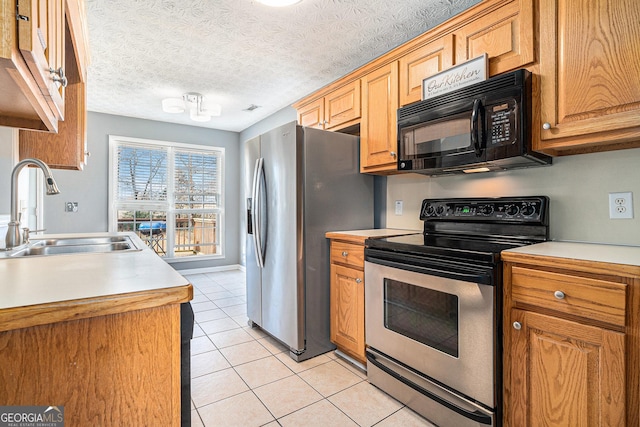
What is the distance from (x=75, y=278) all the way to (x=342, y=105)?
2258 millimetres

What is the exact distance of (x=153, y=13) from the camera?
216 centimetres

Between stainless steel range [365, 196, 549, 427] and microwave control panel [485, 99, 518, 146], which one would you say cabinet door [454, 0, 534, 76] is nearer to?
microwave control panel [485, 99, 518, 146]

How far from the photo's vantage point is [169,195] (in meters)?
4.95

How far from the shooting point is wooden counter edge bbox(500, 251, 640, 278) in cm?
109

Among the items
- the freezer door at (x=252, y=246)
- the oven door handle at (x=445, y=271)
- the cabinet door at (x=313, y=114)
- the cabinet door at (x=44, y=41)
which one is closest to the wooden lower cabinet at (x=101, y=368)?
the cabinet door at (x=44, y=41)

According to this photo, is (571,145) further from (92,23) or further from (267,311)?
(92,23)

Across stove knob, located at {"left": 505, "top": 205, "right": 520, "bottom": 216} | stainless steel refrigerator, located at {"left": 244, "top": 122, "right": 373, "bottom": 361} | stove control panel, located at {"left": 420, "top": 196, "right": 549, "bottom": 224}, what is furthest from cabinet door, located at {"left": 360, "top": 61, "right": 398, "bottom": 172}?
stove knob, located at {"left": 505, "top": 205, "right": 520, "bottom": 216}

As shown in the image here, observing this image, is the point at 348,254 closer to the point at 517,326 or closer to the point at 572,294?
the point at 517,326

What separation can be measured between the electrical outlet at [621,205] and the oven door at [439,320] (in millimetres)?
750

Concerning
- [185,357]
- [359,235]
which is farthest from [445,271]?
[185,357]

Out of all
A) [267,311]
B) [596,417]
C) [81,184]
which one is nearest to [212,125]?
[81,184]

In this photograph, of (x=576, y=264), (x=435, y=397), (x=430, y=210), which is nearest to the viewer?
(x=576, y=264)

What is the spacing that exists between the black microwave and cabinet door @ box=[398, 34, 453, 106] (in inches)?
5.5

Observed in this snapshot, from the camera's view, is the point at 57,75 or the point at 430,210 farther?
the point at 430,210
